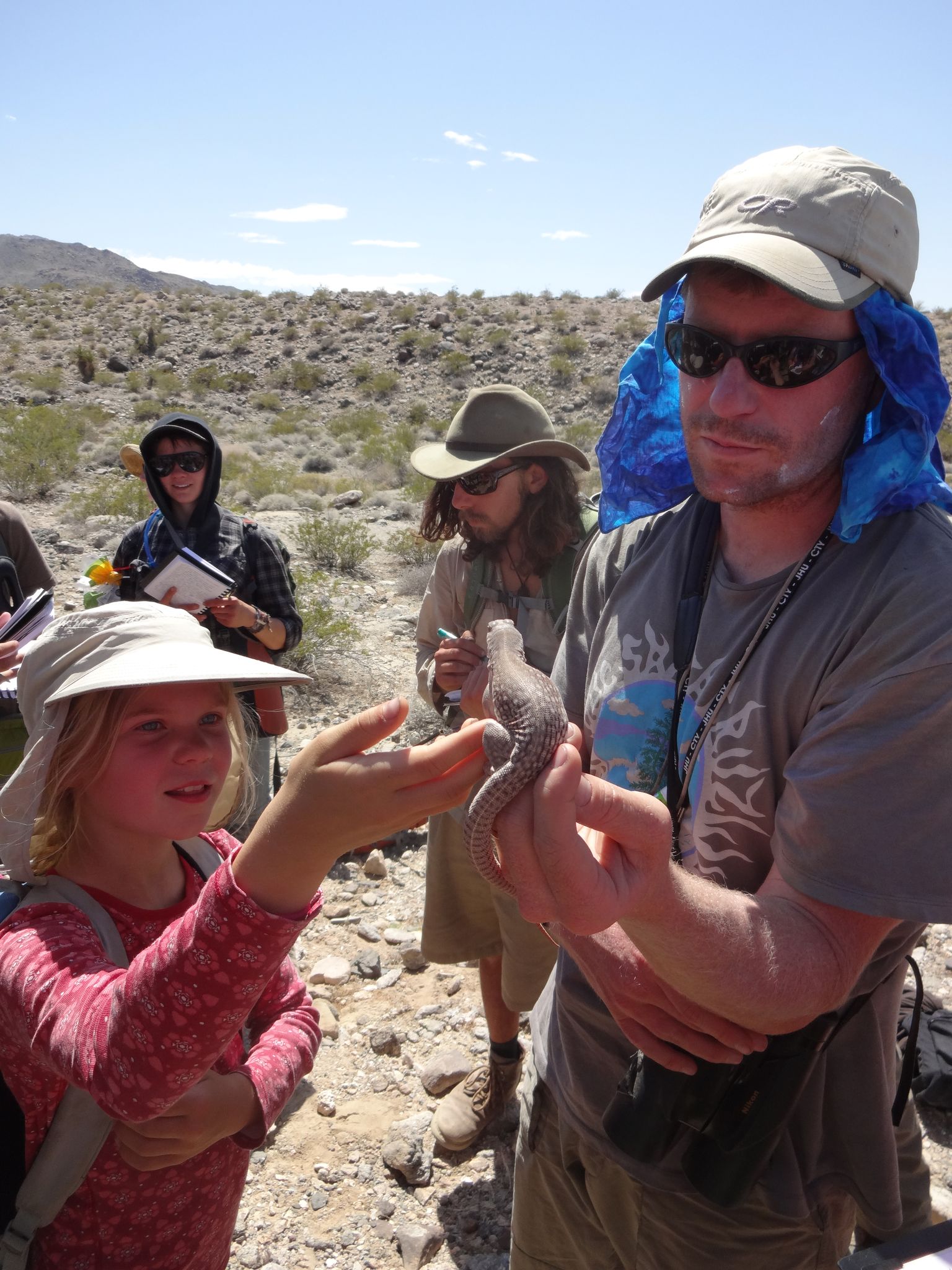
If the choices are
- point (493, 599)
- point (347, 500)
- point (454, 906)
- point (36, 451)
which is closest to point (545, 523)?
point (493, 599)

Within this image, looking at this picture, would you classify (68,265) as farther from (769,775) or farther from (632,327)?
(769,775)

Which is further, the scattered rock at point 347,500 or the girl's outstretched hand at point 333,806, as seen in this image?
the scattered rock at point 347,500

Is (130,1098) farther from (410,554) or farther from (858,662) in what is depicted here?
(410,554)

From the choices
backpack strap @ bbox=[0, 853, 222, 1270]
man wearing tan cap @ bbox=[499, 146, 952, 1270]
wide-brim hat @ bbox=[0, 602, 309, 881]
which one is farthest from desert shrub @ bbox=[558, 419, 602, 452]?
backpack strap @ bbox=[0, 853, 222, 1270]

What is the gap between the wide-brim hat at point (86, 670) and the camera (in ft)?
5.43

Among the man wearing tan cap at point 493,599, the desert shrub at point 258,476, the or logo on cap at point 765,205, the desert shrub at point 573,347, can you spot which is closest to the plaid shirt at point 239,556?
the man wearing tan cap at point 493,599

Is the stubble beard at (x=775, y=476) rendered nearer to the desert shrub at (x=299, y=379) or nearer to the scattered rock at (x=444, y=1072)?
the scattered rock at (x=444, y=1072)

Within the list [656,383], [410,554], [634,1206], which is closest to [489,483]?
[656,383]

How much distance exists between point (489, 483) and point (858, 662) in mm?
2557

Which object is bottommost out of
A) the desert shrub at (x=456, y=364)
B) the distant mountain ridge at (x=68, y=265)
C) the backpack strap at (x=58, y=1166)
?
the backpack strap at (x=58, y=1166)

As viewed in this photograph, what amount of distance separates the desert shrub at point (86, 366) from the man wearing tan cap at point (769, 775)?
34528 millimetres

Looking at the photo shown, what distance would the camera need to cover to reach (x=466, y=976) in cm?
459

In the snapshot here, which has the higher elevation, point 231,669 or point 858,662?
point 858,662

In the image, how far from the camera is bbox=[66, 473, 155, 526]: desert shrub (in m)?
14.1
